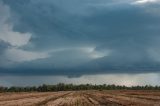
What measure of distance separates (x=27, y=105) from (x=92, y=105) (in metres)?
7.97

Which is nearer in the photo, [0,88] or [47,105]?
[47,105]

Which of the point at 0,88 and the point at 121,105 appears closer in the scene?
the point at 121,105

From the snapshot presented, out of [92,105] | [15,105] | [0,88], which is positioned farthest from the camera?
[0,88]

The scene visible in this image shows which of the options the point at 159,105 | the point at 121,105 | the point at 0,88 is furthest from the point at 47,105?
the point at 0,88

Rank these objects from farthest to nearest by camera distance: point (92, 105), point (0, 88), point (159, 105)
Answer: point (0, 88), point (92, 105), point (159, 105)

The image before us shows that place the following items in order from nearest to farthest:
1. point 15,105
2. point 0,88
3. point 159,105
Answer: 1. point 159,105
2. point 15,105
3. point 0,88

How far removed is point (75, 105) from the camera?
161 ft

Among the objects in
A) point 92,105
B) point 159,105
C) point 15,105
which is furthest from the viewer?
point 15,105

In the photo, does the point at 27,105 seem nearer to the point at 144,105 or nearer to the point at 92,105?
the point at 92,105

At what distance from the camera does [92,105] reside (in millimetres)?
48812

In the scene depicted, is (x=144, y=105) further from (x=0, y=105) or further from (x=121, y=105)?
(x=0, y=105)

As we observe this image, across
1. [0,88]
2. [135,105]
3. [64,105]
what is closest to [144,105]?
[135,105]

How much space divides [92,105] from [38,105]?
6.38 metres

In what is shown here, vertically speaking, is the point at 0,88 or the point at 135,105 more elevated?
the point at 0,88
